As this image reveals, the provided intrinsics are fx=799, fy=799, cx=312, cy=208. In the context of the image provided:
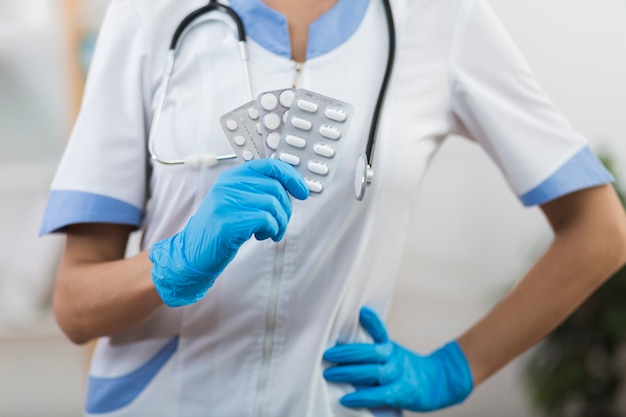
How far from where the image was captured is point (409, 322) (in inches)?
94.3

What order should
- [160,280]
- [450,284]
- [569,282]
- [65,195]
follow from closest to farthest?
1. [160,280]
2. [65,195]
3. [569,282]
4. [450,284]

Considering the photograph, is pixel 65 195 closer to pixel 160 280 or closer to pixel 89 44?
pixel 160 280

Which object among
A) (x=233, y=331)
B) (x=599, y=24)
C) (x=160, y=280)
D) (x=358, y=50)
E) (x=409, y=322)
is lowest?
(x=409, y=322)

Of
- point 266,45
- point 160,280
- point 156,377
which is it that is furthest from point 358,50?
point 156,377

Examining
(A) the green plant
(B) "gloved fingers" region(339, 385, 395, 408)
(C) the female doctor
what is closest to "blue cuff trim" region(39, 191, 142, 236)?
(C) the female doctor

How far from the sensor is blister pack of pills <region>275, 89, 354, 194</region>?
0.82 m

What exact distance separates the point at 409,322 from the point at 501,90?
1423mm

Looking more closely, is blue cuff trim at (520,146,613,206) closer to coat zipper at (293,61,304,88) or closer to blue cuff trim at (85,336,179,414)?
coat zipper at (293,61,304,88)

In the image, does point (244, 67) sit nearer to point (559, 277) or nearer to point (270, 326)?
point (270, 326)

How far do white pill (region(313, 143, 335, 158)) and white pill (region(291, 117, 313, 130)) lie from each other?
0.07 feet

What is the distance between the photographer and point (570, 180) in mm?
1077

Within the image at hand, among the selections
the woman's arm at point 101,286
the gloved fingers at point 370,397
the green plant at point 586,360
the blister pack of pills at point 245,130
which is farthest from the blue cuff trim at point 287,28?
the green plant at point 586,360

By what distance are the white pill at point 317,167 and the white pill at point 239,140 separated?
7 centimetres

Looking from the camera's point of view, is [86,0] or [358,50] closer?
[358,50]
